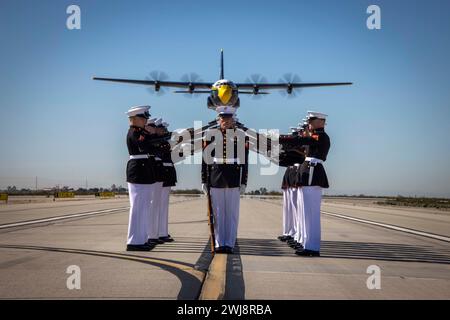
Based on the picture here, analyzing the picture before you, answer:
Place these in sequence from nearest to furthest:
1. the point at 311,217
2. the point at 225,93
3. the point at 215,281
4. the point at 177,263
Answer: the point at 215,281 → the point at 177,263 → the point at 311,217 → the point at 225,93

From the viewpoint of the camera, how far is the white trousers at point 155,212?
8873 millimetres

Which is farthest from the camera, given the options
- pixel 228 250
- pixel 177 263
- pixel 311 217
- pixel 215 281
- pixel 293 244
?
pixel 293 244

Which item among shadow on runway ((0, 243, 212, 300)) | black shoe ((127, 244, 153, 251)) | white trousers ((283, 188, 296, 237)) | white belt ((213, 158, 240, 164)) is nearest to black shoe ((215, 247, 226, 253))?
shadow on runway ((0, 243, 212, 300))

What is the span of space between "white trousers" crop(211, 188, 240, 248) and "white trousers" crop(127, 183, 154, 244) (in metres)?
1.23

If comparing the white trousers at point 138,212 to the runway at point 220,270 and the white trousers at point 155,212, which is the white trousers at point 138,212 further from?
the white trousers at point 155,212

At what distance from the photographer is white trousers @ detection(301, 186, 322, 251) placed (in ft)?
24.0

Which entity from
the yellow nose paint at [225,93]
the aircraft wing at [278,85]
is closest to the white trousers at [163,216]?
the yellow nose paint at [225,93]

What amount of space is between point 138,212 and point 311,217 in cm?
304

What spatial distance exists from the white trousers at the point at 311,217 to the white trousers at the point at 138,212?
2833 mm

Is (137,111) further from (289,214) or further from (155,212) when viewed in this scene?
(289,214)

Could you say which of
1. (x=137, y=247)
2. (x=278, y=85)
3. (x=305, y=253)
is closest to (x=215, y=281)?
(x=305, y=253)

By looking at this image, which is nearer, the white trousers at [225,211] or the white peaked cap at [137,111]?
the white trousers at [225,211]

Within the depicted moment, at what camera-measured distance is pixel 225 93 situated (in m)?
15.0
